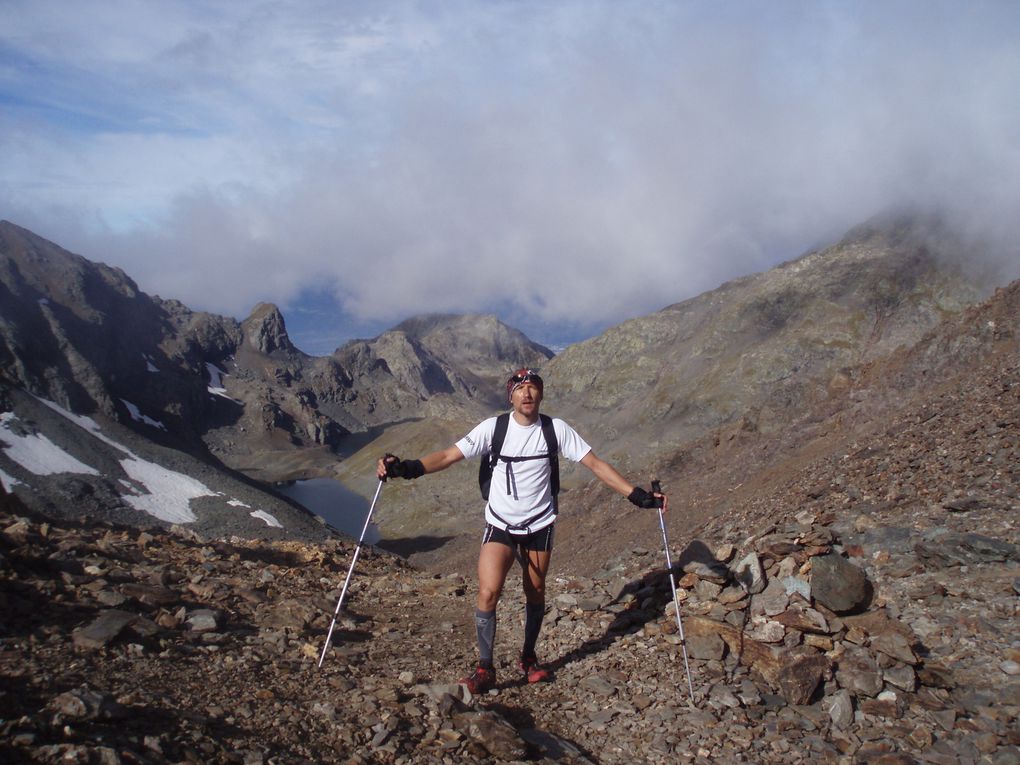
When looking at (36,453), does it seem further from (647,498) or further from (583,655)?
(647,498)

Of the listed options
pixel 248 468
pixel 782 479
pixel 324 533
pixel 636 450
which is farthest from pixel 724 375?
pixel 248 468

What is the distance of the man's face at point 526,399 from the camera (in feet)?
23.3

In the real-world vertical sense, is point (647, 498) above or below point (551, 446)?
below

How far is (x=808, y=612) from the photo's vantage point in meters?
7.73

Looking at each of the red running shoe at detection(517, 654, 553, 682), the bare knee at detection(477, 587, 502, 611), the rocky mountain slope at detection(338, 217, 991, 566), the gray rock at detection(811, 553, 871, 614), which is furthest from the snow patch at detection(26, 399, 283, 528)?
the gray rock at detection(811, 553, 871, 614)

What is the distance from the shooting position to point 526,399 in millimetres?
7105

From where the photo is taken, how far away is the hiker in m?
7.12

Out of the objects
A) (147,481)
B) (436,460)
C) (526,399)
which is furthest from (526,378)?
(147,481)

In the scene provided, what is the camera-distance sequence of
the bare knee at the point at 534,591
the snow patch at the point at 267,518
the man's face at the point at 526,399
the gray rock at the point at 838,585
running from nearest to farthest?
the man's face at the point at 526,399
the bare knee at the point at 534,591
the gray rock at the point at 838,585
the snow patch at the point at 267,518

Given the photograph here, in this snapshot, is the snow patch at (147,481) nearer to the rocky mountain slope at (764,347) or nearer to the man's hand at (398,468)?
the rocky mountain slope at (764,347)

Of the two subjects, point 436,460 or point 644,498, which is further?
point 644,498

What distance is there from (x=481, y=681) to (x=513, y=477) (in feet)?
7.14

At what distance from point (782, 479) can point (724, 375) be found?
59526 millimetres

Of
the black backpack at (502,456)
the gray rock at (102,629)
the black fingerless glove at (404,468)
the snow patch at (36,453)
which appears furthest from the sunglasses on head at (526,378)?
the snow patch at (36,453)
